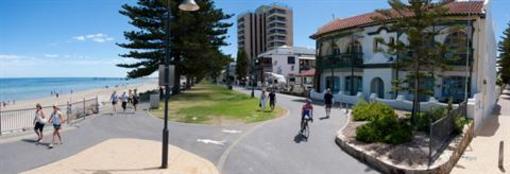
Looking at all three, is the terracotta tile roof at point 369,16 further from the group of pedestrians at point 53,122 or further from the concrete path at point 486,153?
the group of pedestrians at point 53,122

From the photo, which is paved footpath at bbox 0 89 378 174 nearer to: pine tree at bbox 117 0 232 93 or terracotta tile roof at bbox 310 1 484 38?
terracotta tile roof at bbox 310 1 484 38

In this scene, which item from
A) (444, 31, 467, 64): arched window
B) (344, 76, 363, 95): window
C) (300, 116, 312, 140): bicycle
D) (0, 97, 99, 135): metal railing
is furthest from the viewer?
(344, 76, 363, 95): window

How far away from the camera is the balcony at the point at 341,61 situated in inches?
1175

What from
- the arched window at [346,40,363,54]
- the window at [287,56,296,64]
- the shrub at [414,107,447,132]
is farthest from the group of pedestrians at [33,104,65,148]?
the window at [287,56,296,64]

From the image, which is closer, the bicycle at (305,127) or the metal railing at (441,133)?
the metal railing at (441,133)

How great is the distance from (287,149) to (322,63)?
893 inches

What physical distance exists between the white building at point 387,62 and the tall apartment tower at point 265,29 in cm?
8036

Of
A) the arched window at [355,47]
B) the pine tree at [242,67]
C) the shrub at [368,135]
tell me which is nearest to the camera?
the shrub at [368,135]

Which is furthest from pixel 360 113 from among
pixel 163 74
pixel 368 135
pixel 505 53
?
pixel 505 53

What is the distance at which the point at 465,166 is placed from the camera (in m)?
12.1

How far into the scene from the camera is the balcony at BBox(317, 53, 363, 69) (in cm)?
2984

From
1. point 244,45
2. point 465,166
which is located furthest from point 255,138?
point 244,45

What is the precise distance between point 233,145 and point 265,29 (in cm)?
10972

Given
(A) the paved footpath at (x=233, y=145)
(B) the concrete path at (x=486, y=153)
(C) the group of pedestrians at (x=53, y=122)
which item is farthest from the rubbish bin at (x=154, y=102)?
(B) the concrete path at (x=486, y=153)
